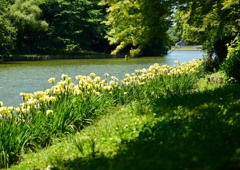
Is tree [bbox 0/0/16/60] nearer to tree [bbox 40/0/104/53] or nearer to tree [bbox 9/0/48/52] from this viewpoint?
tree [bbox 9/0/48/52]

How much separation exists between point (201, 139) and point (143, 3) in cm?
493

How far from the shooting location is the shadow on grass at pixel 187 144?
3355 millimetres

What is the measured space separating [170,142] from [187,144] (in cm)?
28

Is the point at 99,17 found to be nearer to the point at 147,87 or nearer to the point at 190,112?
the point at 147,87

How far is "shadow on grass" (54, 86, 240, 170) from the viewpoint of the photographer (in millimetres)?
3355

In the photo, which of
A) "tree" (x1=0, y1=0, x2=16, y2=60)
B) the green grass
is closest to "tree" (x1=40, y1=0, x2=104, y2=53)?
"tree" (x1=0, y1=0, x2=16, y2=60)

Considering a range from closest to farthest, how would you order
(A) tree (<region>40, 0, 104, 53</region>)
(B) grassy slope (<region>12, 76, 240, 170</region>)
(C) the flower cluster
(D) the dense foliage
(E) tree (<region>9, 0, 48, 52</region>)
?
(B) grassy slope (<region>12, 76, 240, 170</region>) < (C) the flower cluster < (E) tree (<region>9, 0, 48, 52</region>) < (D) the dense foliage < (A) tree (<region>40, 0, 104, 53</region>)

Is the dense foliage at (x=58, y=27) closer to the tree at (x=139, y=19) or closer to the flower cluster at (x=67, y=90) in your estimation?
the flower cluster at (x=67, y=90)

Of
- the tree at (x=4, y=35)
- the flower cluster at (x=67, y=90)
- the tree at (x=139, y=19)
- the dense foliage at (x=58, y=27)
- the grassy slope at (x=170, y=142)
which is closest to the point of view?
the grassy slope at (x=170, y=142)

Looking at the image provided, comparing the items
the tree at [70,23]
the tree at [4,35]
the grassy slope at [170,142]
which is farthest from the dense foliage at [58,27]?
the grassy slope at [170,142]

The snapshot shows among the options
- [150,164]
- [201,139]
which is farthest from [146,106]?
[150,164]

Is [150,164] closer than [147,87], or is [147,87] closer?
[150,164]

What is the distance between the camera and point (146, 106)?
8.38 metres

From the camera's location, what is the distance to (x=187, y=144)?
4.18 m
